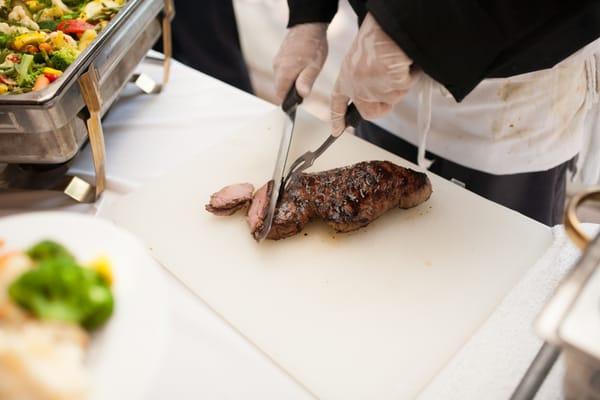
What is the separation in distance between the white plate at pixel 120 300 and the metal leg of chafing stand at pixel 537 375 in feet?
1.67

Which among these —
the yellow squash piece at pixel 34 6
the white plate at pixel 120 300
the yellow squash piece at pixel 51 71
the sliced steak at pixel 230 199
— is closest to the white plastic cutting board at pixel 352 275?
the sliced steak at pixel 230 199

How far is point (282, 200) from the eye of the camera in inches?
46.7

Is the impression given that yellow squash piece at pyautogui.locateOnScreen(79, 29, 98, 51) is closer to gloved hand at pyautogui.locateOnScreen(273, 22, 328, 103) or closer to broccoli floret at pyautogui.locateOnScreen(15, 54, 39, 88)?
broccoli floret at pyautogui.locateOnScreen(15, 54, 39, 88)

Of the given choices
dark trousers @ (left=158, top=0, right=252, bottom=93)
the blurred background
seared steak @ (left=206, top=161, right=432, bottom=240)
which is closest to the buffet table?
seared steak @ (left=206, top=161, right=432, bottom=240)

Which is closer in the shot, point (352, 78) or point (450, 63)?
point (450, 63)

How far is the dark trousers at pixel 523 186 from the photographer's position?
1.43m

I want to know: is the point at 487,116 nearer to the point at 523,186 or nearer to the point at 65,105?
the point at 523,186

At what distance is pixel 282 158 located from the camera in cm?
123

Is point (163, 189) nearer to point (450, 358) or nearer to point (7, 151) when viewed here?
point (7, 151)

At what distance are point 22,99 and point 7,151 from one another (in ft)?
0.54

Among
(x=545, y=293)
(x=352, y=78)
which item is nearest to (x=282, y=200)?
(x=352, y=78)

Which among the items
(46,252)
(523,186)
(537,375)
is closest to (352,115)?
(523,186)

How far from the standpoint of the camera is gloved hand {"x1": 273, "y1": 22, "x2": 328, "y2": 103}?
1.33 meters

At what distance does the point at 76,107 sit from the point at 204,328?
23.7 inches
